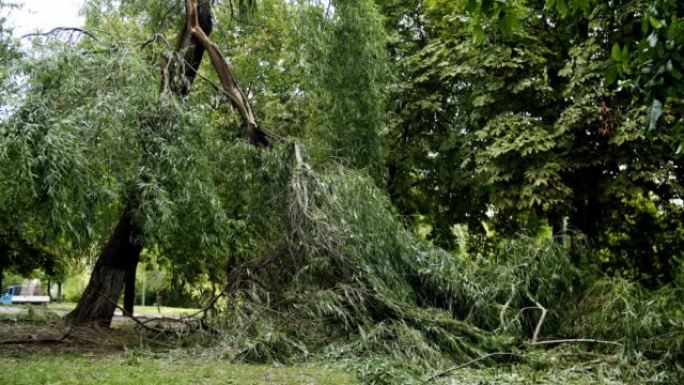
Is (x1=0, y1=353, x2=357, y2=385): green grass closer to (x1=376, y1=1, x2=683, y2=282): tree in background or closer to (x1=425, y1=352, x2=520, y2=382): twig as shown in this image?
(x1=425, y1=352, x2=520, y2=382): twig

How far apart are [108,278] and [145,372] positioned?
345cm

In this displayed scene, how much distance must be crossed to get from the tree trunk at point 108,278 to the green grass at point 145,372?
2.09m

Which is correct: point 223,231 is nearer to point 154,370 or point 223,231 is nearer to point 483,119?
point 154,370

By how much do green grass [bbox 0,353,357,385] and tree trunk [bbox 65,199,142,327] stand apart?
209 centimetres

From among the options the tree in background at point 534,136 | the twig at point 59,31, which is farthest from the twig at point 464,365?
the twig at point 59,31

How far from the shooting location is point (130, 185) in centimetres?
639

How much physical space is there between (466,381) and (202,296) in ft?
13.0

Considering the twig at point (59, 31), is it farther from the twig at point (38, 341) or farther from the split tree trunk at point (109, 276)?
the twig at point (38, 341)

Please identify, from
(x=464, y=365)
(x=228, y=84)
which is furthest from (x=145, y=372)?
(x=228, y=84)

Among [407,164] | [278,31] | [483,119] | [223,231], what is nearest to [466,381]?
[223,231]

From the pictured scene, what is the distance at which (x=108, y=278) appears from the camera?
323 inches

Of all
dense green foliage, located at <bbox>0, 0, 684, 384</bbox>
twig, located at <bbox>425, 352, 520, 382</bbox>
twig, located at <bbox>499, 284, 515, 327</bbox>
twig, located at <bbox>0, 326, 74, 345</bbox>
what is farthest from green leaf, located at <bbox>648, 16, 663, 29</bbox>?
twig, located at <bbox>0, 326, 74, 345</bbox>

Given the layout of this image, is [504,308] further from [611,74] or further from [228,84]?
[228,84]

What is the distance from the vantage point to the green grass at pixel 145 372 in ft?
15.3
